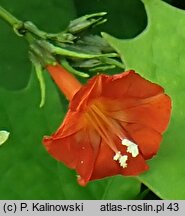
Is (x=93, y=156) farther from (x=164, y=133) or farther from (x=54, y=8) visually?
(x=54, y=8)

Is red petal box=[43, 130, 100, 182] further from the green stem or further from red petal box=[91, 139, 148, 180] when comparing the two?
the green stem

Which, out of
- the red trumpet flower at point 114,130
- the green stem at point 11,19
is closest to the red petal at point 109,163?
the red trumpet flower at point 114,130

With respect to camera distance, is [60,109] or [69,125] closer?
[69,125]

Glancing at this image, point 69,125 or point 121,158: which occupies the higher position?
point 69,125

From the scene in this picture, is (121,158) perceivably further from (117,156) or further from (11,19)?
(11,19)

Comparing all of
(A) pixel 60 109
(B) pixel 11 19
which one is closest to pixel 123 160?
(A) pixel 60 109

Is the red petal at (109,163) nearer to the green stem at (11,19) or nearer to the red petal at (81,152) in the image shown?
the red petal at (81,152)

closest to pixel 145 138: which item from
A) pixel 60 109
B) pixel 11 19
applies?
pixel 60 109

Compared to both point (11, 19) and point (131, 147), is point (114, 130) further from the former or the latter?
point (11, 19)
